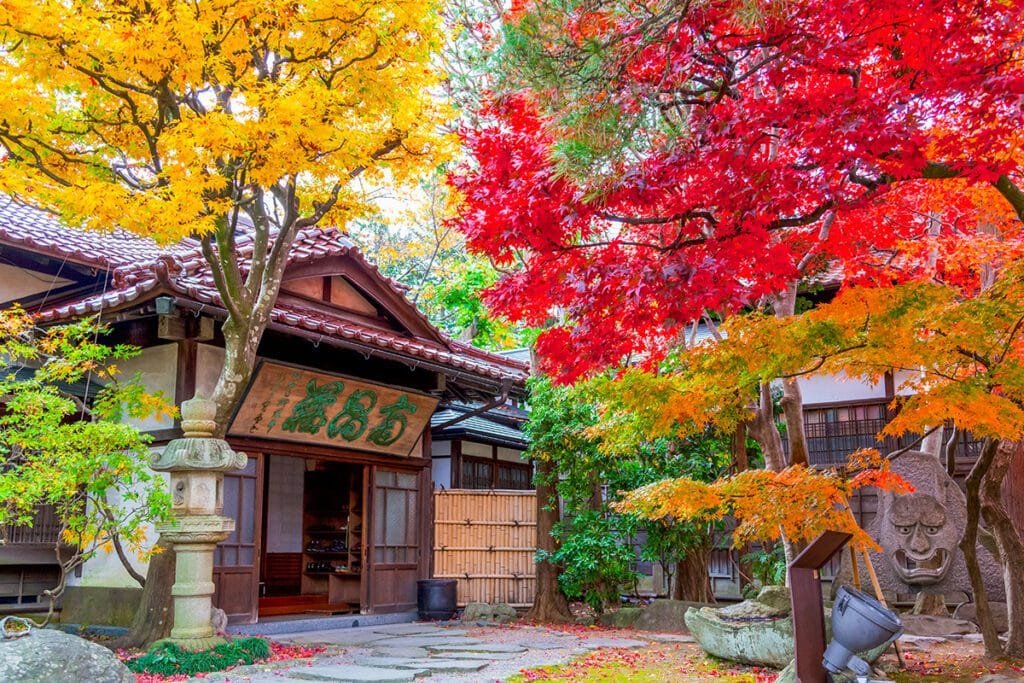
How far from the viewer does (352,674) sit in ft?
27.8

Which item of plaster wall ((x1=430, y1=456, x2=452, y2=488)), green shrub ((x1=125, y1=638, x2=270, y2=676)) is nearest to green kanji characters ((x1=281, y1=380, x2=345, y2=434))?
green shrub ((x1=125, y1=638, x2=270, y2=676))

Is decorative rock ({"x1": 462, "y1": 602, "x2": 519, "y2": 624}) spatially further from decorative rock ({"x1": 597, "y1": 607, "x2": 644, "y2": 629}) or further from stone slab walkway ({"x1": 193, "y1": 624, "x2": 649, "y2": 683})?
decorative rock ({"x1": 597, "y1": 607, "x2": 644, "y2": 629})

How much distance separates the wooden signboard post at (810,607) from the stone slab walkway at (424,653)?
2979mm

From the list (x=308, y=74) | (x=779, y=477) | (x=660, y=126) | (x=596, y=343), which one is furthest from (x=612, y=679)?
(x=308, y=74)

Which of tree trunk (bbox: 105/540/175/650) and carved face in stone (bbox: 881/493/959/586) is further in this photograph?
carved face in stone (bbox: 881/493/959/586)

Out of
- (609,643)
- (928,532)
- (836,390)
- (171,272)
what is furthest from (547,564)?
(171,272)

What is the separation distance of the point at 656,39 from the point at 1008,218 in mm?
6371

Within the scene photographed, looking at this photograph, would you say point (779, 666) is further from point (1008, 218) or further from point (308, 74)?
point (308, 74)

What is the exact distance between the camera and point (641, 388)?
905cm

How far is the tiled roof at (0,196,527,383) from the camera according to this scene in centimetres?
982

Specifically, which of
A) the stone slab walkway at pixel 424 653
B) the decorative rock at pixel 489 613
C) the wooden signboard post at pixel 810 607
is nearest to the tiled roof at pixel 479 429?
the decorative rock at pixel 489 613

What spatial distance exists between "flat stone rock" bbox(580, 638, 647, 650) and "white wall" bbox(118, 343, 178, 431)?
5.74 meters

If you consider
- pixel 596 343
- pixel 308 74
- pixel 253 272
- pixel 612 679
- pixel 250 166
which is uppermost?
pixel 308 74

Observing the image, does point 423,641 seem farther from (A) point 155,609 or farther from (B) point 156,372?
(B) point 156,372
